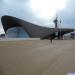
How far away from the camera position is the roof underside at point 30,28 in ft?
242

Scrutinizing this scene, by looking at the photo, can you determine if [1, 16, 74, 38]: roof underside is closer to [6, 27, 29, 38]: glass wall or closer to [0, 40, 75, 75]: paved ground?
[6, 27, 29, 38]: glass wall

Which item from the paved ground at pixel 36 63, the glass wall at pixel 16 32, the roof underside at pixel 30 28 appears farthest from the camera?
the glass wall at pixel 16 32

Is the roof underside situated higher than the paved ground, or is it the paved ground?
the roof underside

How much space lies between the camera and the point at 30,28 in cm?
7888

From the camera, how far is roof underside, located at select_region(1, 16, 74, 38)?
73812 millimetres

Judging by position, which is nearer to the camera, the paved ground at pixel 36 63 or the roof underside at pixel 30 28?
the paved ground at pixel 36 63

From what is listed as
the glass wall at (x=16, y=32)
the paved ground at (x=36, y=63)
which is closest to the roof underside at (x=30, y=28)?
the glass wall at (x=16, y=32)

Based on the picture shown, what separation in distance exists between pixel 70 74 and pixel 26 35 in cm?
7457

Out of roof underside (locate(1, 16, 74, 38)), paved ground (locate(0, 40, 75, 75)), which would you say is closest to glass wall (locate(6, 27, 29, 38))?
roof underside (locate(1, 16, 74, 38))

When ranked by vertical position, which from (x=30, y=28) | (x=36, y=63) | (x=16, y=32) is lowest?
(x=36, y=63)

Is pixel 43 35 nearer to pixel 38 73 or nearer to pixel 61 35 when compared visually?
pixel 61 35

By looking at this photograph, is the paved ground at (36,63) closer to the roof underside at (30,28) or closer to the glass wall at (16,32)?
the roof underside at (30,28)

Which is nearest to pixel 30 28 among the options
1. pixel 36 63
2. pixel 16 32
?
pixel 16 32

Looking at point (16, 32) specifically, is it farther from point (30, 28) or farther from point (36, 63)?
point (36, 63)
